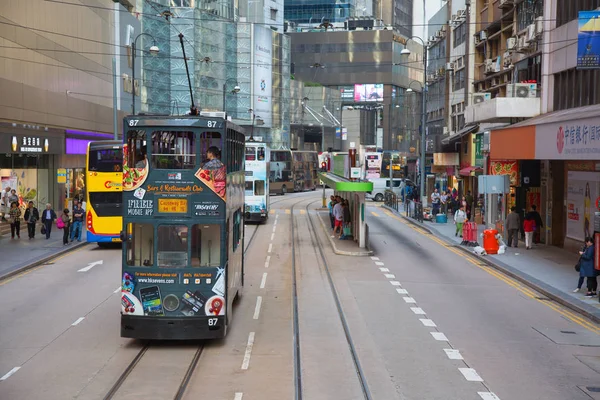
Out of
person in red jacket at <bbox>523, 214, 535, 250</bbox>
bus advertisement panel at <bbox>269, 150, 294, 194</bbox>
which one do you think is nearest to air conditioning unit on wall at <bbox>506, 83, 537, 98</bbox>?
person in red jacket at <bbox>523, 214, 535, 250</bbox>

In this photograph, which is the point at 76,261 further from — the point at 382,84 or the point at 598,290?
the point at 382,84

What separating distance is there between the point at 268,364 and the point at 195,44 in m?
67.5

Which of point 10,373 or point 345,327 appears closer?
point 10,373

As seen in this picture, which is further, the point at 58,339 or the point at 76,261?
the point at 76,261

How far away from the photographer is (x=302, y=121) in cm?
11506

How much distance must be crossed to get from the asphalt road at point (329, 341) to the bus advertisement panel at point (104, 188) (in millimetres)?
4240

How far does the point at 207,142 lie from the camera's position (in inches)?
549

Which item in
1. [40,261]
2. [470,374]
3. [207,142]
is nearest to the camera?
[470,374]

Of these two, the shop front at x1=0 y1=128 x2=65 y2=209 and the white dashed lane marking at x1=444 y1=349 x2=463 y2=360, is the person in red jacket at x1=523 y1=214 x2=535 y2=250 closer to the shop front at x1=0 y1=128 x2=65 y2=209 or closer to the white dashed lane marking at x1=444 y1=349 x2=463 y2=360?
the white dashed lane marking at x1=444 y1=349 x2=463 y2=360

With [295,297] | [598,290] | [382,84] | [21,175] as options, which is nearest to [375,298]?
[295,297]

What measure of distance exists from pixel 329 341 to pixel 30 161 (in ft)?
93.9

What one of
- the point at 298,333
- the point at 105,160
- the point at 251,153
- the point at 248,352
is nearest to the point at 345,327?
the point at 298,333

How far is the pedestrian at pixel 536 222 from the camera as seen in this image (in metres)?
31.4

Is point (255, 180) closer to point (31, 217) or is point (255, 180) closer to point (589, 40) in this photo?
point (31, 217)
